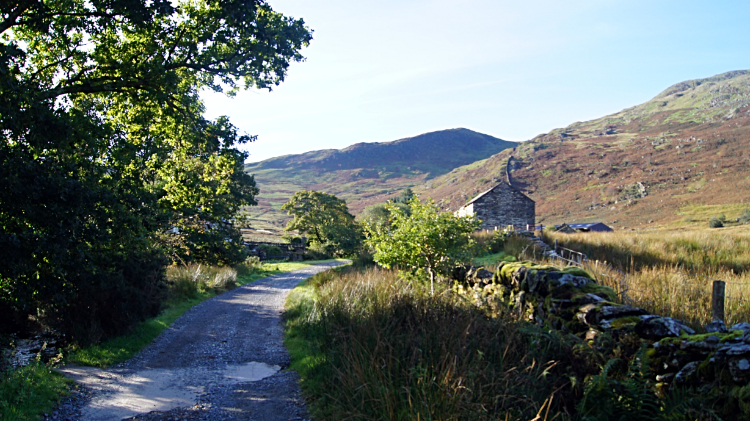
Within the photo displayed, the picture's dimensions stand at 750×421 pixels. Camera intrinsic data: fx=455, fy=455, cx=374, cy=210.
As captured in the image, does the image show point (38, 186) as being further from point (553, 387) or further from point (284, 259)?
point (284, 259)

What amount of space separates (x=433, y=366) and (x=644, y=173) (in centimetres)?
12717

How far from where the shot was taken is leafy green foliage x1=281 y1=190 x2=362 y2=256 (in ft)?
159

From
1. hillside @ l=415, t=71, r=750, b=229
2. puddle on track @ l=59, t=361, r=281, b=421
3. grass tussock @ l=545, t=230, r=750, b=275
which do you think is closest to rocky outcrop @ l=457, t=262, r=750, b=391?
puddle on track @ l=59, t=361, r=281, b=421

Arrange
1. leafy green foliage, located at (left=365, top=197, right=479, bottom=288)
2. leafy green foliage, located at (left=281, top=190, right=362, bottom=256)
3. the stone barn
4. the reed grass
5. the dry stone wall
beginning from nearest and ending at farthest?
the dry stone wall < the reed grass < leafy green foliage, located at (left=365, top=197, right=479, bottom=288) < leafy green foliage, located at (left=281, top=190, right=362, bottom=256) < the stone barn

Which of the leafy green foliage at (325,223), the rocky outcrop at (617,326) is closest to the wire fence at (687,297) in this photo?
the rocky outcrop at (617,326)

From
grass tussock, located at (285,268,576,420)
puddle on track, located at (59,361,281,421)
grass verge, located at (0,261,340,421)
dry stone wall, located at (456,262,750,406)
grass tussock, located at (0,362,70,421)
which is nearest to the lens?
dry stone wall, located at (456,262,750,406)

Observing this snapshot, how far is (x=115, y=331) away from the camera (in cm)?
966

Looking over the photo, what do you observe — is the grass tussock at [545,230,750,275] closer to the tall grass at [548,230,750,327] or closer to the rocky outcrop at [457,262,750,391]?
the tall grass at [548,230,750,327]

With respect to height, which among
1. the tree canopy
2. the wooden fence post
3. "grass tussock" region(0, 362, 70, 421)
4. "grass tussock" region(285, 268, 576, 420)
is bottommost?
"grass tussock" region(0, 362, 70, 421)

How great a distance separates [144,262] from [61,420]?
5.58 meters

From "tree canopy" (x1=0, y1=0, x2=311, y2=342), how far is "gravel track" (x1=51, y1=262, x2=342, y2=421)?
1371mm

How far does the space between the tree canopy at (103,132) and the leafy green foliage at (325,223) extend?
104 feet

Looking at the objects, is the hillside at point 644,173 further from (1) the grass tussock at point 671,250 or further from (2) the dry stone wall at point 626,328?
(2) the dry stone wall at point 626,328

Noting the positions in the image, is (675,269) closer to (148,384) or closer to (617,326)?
(617,326)
